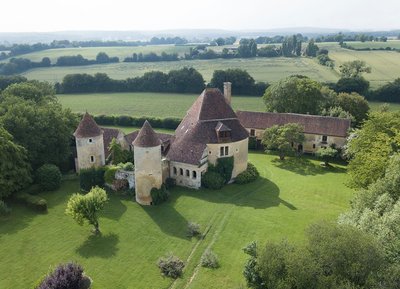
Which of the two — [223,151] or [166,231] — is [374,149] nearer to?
[223,151]

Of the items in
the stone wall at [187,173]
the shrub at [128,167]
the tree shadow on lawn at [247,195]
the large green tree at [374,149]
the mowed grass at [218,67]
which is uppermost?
the mowed grass at [218,67]

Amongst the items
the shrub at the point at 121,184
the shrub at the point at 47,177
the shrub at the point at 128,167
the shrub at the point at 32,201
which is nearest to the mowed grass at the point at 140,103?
the shrub at the point at 128,167

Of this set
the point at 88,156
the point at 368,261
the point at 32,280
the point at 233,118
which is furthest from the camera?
the point at 233,118

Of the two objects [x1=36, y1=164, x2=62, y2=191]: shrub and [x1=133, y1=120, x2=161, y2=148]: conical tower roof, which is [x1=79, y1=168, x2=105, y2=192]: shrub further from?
[x1=133, y1=120, x2=161, y2=148]: conical tower roof

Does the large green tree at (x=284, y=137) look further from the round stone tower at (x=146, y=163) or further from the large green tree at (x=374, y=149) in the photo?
the round stone tower at (x=146, y=163)

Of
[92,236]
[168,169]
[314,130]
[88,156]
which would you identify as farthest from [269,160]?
[92,236]

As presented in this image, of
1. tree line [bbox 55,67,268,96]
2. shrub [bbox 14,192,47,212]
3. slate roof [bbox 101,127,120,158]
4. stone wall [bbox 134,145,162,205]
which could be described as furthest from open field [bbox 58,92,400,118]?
shrub [bbox 14,192,47,212]

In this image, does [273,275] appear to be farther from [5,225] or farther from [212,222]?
[5,225]

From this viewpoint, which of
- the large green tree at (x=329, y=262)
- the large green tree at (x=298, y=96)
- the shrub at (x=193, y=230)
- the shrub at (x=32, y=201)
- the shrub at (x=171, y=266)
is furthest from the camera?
the large green tree at (x=298, y=96)
